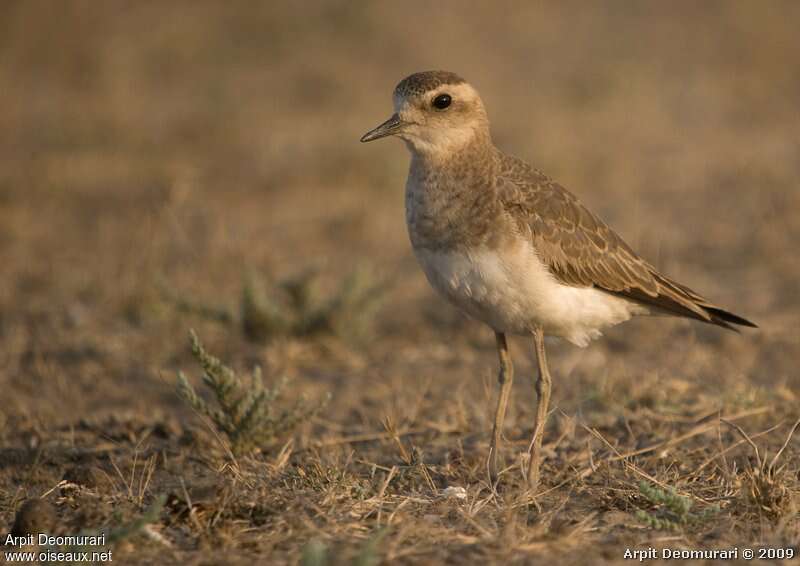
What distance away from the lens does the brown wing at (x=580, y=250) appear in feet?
16.6

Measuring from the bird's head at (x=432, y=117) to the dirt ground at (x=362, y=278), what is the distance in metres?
1.43

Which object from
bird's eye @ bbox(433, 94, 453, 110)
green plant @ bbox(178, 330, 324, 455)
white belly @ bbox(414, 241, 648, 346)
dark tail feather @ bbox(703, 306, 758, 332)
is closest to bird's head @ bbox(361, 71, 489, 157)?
bird's eye @ bbox(433, 94, 453, 110)

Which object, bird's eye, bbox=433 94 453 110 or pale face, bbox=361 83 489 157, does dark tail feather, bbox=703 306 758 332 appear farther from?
bird's eye, bbox=433 94 453 110

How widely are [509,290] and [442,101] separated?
1.13m

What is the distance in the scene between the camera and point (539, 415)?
5.10 meters

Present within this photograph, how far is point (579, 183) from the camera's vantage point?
10680 millimetres

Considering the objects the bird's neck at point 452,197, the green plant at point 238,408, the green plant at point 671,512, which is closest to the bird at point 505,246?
the bird's neck at point 452,197

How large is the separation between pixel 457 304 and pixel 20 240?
5718 millimetres

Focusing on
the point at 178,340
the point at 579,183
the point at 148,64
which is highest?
the point at 148,64

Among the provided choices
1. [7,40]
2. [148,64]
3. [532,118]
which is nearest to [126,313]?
[532,118]

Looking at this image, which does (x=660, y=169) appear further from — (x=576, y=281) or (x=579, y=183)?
(x=576, y=281)

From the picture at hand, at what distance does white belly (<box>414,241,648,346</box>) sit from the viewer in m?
4.80

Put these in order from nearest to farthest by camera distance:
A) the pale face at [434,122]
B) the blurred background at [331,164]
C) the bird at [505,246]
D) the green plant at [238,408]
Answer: the bird at [505,246]
the pale face at [434,122]
the green plant at [238,408]
the blurred background at [331,164]

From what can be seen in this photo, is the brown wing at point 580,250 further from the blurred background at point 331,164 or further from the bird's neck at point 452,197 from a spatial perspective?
the blurred background at point 331,164
